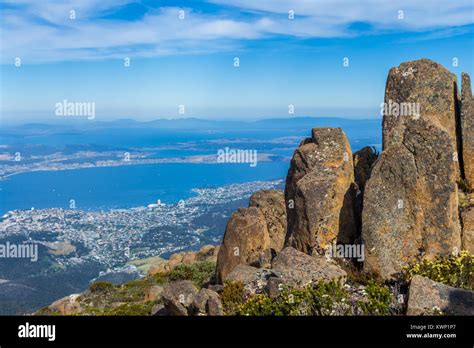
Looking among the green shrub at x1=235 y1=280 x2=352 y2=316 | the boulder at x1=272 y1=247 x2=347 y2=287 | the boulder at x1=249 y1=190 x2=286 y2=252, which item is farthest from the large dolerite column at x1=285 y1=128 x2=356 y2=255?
the boulder at x1=249 y1=190 x2=286 y2=252

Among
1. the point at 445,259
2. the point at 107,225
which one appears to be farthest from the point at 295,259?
the point at 107,225

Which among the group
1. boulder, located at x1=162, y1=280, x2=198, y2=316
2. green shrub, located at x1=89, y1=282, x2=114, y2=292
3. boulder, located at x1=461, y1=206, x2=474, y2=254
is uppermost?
boulder, located at x1=461, y1=206, x2=474, y2=254

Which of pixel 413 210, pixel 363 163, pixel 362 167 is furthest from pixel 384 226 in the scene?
pixel 363 163

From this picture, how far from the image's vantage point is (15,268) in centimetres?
12244

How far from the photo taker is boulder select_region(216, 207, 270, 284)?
2603cm

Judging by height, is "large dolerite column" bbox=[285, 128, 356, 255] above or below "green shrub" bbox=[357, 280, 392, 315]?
above

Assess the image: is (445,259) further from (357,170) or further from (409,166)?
(357,170)

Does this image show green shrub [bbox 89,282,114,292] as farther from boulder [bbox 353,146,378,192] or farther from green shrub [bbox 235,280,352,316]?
green shrub [bbox 235,280,352,316]

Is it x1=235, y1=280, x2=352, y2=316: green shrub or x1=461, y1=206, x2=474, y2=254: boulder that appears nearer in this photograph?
x1=235, y1=280, x2=352, y2=316: green shrub

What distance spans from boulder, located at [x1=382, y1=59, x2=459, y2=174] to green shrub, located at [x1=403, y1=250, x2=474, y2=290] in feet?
17.6

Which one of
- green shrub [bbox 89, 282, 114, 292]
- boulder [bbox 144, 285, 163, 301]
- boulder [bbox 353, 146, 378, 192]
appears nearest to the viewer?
boulder [bbox 353, 146, 378, 192]

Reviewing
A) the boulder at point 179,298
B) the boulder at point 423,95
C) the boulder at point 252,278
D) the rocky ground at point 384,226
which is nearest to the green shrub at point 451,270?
the rocky ground at point 384,226

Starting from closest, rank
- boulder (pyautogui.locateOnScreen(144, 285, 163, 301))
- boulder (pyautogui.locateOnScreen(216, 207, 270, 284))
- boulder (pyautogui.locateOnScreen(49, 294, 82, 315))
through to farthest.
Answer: boulder (pyautogui.locateOnScreen(216, 207, 270, 284)) < boulder (pyautogui.locateOnScreen(49, 294, 82, 315)) < boulder (pyautogui.locateOnScreen(144, 285, 163, 301))

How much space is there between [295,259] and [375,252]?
280 centimetres
